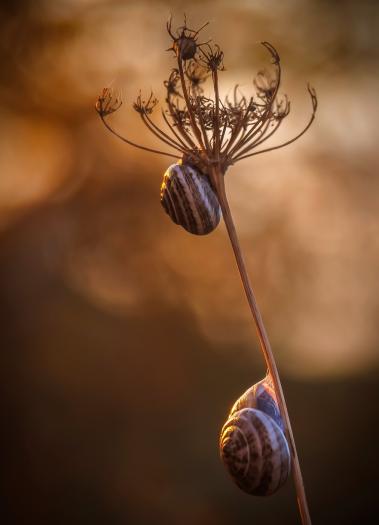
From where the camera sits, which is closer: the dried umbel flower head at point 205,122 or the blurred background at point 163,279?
the dried umbel flower head at point 205,122

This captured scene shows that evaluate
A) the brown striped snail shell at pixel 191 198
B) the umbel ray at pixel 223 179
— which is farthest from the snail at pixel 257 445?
the brown striped snail shell at pixel 191 198

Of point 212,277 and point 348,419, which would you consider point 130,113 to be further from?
point 348,419

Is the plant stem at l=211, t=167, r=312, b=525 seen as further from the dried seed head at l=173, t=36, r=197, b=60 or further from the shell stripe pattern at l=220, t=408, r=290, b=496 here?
the dried seed head at l=173, t=36, r=197, b=60

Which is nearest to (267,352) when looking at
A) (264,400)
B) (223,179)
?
(264,400)

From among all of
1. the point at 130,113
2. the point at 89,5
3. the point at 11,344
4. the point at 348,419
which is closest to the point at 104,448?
the point at 11,344

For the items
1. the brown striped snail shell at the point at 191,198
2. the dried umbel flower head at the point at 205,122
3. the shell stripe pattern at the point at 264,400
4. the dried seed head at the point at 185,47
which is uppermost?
the dried seed head at the point at 185,47

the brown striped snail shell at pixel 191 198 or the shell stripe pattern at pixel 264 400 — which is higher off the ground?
the brown striped snail shell at pixel 191 198

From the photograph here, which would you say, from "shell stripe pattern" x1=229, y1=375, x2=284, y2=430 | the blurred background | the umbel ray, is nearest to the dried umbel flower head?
the umbel ray

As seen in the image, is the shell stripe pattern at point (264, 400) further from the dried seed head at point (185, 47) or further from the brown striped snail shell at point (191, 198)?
the dried seed head at point (185, 47)
